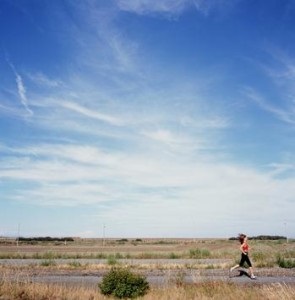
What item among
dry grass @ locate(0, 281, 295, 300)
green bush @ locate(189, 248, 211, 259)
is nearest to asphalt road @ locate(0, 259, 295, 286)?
dry grass @ locate(0, 281, 295, 300)

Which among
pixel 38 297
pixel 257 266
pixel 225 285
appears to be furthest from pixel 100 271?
pixel 38 297

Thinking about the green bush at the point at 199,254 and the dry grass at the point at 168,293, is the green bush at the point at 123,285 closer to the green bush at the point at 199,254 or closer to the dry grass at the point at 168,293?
the dry grass at the point at 168,293

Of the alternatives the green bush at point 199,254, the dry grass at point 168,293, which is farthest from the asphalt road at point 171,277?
the green bush at point 199,254

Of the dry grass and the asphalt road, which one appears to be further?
the asphalt road

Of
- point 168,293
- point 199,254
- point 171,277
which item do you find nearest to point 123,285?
point 168,293

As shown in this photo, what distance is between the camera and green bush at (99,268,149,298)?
1805 centimetres

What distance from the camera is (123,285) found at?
60.1ft

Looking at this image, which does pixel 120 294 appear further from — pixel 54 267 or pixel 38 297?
pixel 54 267

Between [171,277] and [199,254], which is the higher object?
[199,254]

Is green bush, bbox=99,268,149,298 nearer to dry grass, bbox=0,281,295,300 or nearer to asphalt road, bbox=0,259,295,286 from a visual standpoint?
dry grass, bbox=0,281,295,300

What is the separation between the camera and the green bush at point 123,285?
18.0 metres

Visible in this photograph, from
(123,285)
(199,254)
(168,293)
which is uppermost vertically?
(199,254)

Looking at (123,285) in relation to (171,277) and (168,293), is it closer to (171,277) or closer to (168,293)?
(168,293)

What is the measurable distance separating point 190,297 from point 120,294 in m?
2.92
